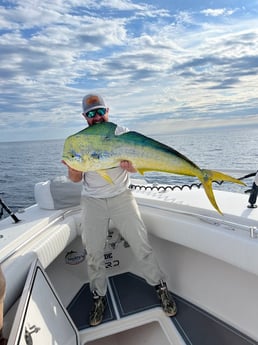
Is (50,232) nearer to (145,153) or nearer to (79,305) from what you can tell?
(79,305)

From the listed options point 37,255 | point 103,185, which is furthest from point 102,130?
point 37,255

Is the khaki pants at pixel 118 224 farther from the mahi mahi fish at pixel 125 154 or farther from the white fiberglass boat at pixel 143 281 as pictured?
the mahi mahi fish at pixel 125 154

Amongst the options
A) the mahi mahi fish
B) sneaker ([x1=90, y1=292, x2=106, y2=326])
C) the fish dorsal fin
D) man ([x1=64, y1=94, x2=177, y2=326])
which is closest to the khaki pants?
man ([x1=64, y1=94, x2=177, y2=326])

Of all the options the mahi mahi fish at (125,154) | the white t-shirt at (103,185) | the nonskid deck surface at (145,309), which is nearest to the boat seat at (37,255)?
the white t-shirt at (103,185)

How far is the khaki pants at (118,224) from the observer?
265 centimetres

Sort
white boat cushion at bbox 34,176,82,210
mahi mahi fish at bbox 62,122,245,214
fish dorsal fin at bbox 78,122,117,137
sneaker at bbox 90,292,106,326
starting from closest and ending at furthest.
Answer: mahi mahi fish at bbox 62,122,245,214, fish dorsal fin at bbox 78,122,117,137, sneaker at bbox 90,292,106,326, white boat cushion at bbox 34,176,82,210

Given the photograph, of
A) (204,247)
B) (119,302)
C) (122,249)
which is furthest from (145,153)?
(122,249)

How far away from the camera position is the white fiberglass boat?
6.77 feet

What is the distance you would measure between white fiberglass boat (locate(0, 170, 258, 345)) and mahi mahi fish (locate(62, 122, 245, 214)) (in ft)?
2.88

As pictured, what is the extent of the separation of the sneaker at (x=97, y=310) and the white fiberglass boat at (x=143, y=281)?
0.05 metres

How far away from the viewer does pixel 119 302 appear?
292cm

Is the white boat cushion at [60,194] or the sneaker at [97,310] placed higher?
the white boat cushion at [60,194]

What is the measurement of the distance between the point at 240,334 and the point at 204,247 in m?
0.73

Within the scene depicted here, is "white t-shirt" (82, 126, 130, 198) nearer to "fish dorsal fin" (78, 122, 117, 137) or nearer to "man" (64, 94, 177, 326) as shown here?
"man" (64, 94, 177, 326)
